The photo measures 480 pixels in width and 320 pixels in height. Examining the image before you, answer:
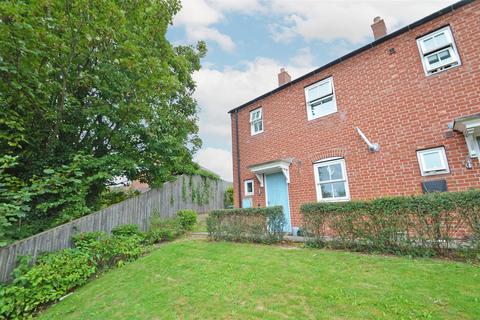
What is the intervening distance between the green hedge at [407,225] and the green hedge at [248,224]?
1225mm

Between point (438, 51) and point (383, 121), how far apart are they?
7.47ft

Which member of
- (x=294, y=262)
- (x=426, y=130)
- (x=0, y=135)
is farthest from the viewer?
(x=0, y=135)

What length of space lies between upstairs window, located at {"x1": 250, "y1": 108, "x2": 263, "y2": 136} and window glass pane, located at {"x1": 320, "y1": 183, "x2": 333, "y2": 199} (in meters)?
4.00

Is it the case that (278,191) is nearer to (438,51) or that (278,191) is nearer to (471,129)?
(471,129)

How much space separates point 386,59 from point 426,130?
2633mm

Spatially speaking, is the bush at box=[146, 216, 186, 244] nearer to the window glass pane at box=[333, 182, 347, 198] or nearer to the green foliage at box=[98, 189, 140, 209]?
the green foliage at box=[98, 189, 140, 209]

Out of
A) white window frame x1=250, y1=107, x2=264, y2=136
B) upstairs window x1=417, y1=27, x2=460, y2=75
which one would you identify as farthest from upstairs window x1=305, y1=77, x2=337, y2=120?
upstairs window x1=417, y1=27, x2=460, y2=75

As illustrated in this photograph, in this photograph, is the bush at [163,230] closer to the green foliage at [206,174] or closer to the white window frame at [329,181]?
the green foliage at [206,174]

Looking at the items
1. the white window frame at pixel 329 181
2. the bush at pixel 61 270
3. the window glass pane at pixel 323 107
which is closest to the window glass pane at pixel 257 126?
the window glass pane at pixel 323 107

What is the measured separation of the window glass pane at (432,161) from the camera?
5.69m

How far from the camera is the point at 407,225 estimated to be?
14.2 ft

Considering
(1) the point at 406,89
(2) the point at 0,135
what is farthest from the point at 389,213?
(2) the point at 0,135

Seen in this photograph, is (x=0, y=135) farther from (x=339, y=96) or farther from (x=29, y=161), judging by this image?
(x=339, y=96)

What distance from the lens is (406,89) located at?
648 centimetres
